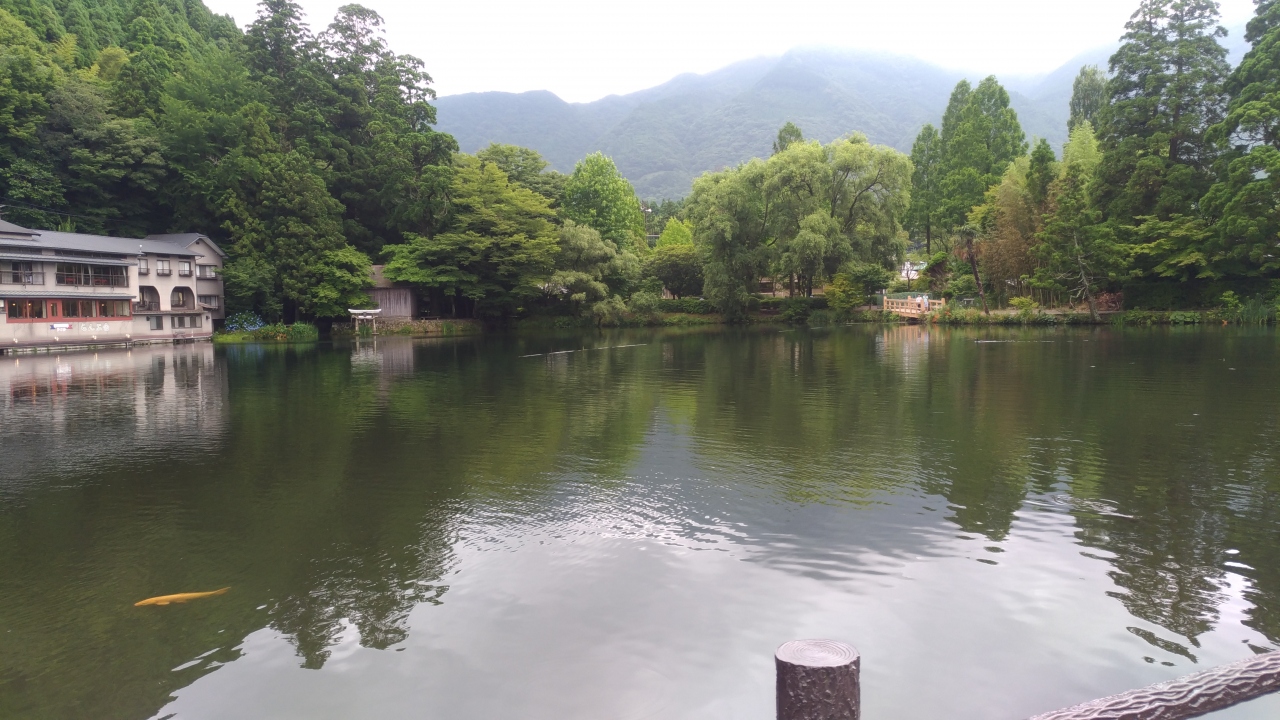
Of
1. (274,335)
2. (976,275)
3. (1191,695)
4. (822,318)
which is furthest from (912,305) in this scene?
(1191,695)

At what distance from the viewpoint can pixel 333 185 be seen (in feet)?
157

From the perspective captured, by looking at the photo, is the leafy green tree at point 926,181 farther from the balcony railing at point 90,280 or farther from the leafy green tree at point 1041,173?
the balcony railing at point 90,280

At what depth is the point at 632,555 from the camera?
20.8ft

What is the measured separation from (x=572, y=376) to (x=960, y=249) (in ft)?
113

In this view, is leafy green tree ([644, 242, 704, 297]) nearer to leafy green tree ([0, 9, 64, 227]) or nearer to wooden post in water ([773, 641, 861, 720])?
leafy green tree ([0, 9, 64, 227])

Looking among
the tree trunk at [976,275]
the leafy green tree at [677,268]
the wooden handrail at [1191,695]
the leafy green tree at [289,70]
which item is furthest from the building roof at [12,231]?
the tree trunk at [976,275]

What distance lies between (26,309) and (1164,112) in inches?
2231

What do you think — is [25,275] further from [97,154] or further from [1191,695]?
[1191,695]

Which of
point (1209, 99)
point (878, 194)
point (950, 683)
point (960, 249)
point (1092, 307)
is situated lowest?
point (950, 683)

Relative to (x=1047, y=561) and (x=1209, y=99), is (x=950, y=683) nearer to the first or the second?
(x=1047, y=561)

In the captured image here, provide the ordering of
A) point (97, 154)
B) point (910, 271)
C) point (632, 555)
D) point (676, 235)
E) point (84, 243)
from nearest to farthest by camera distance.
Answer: point (632, 555), point (84, 243), point (97, 154), point (910, 271), point (676, 235)

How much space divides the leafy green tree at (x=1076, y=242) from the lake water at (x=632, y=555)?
25.6 metres

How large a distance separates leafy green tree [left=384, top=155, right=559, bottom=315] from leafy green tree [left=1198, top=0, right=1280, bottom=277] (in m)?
34.6

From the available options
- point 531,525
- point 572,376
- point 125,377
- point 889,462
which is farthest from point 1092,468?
point 125,377
